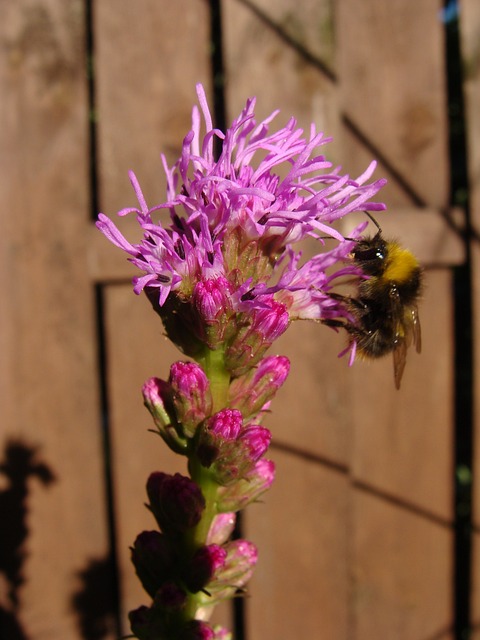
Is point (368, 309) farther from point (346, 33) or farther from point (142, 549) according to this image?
point (346, 33)

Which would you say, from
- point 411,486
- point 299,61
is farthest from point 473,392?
point 299,61

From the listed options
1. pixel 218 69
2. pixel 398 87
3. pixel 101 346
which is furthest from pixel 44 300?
pixel 398 87

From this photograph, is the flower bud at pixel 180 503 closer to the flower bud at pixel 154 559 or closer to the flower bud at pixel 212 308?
the flower bud at pixel 154 559

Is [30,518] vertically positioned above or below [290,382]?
below

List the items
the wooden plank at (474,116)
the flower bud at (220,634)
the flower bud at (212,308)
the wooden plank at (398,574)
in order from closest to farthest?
the flower bud at (212,308)
the flower bud at (220,634)
the wooden plank at (474,116)
the wooden plank at (398,574)

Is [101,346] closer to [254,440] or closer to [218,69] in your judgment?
[218,69]

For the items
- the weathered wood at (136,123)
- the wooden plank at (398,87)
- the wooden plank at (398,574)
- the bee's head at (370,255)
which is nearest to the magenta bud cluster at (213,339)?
the bee's head at (370,255)
